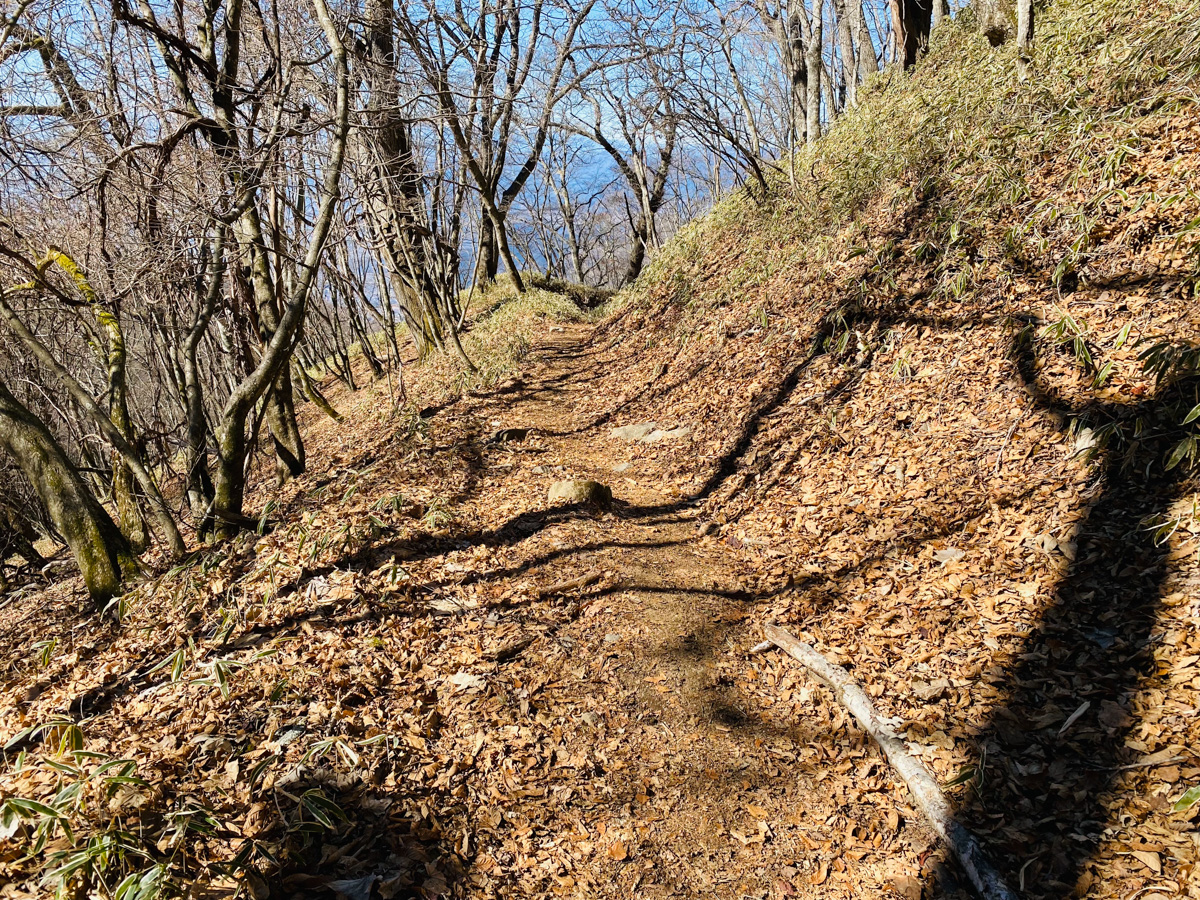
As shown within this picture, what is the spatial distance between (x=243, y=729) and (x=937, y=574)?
389cm

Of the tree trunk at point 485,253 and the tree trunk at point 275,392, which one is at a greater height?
the tree trunk at point 485,253

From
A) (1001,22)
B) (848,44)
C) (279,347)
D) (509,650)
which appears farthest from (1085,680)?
(848,44)

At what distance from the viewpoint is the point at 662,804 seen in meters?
2.96

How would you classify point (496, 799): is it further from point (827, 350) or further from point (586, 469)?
point (827, 350)

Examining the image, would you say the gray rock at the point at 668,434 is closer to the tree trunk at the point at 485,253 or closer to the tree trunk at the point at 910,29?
the tree trunk at the point at 910,29

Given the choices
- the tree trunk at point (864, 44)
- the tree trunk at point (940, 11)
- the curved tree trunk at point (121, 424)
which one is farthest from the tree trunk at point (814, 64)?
the curved tree trunk at point (121, 424)

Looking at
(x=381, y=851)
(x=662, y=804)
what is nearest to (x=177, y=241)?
(x=381, y=851)

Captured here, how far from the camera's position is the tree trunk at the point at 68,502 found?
4.50m

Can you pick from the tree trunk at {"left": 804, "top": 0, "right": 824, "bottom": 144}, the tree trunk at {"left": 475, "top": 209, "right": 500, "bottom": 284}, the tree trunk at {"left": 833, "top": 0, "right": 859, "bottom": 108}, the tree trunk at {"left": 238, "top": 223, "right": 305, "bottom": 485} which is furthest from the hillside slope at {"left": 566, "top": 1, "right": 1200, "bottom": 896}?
the tree trunk at {"left": 475, "top": 209, "right": 500, "bottom": 284}

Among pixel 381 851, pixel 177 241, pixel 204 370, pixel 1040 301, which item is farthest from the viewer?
pixel 204 370

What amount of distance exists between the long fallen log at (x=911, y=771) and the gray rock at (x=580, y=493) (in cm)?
220

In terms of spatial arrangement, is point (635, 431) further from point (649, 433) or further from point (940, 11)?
point (940, 11)

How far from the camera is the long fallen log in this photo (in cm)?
240

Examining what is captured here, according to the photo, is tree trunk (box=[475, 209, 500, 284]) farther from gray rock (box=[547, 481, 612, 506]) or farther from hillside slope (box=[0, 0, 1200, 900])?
→ gray rock (box=[547, 481, 612, 506])
